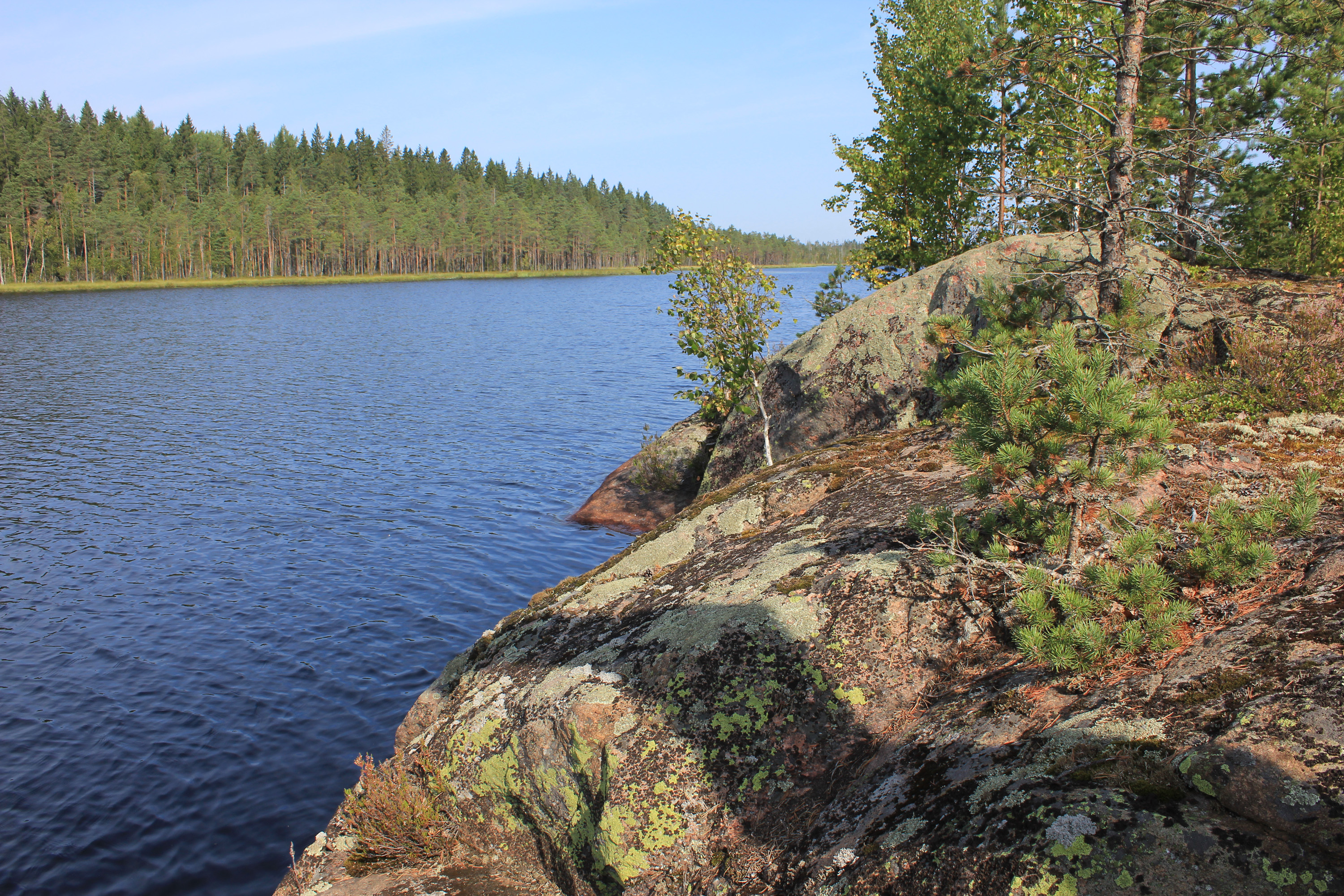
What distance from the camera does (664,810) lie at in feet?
18.5

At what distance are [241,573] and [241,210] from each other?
13111 centimetres

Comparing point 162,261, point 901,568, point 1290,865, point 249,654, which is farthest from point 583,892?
point 162,261

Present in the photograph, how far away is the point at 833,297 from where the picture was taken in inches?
895

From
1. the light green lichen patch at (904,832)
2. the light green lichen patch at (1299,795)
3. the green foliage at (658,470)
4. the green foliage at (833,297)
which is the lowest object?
the green foliage at (658,470)

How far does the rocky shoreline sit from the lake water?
3.72m

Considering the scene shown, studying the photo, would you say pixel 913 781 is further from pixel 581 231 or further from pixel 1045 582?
pixel 581 231

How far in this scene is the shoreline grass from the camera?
4075 inches

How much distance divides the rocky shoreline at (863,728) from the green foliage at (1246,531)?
0.59ft

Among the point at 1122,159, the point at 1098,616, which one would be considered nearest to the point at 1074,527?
the point at 1098,616

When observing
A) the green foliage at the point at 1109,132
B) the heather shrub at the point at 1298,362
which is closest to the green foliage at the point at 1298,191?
the green foliage at the point at 1109,132

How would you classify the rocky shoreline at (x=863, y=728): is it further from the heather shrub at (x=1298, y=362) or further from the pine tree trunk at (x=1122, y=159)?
the pine tree trunk at (x=1122, y=159)

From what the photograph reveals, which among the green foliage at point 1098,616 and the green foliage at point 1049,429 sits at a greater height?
the green foliage at point 1049,429

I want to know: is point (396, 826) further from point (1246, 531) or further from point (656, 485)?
point (656, 485)

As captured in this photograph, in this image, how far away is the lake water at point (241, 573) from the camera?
1016cm
